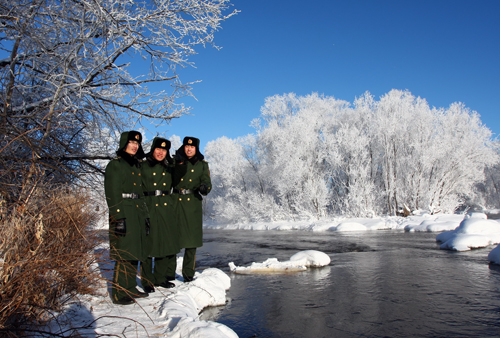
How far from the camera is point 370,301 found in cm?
437

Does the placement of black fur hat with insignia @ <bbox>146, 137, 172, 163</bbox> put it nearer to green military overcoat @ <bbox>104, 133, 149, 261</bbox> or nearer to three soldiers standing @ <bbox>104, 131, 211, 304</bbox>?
three soldiers standing @ <bbox>104, 131, 211, 304</bbox>

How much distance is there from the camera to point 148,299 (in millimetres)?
3707

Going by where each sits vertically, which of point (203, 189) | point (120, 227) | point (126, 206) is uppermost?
point (203, 189)

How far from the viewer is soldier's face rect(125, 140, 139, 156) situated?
12.9ft

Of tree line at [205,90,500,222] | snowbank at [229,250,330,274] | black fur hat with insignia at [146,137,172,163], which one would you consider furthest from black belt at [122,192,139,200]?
tree line at [205,90,500,222]

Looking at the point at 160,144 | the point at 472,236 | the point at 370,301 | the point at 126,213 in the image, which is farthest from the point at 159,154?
the point at 472,236

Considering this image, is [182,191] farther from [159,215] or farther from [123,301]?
[123,301]

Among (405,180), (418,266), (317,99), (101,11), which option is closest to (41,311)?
(101,11)

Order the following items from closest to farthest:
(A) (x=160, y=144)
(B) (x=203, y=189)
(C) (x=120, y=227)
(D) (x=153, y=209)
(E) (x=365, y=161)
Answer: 1. (C) (x=120, y=227)
2. (D) (x=153, y=209)
3. (A) (x=160, y=144)
4. (B) (x=203, y=189)
5. (E) (x=365, y=161)

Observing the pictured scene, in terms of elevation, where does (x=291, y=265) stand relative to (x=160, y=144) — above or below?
below

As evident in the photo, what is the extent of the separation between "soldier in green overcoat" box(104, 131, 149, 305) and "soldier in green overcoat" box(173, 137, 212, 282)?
0.64 m

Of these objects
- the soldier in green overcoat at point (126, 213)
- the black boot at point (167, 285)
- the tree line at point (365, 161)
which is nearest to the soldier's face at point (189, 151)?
the soldier in green overcoat at point (126, 213)

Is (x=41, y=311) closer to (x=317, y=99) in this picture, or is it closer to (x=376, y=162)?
(x=376, y=162)

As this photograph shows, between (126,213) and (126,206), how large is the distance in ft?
0.26
